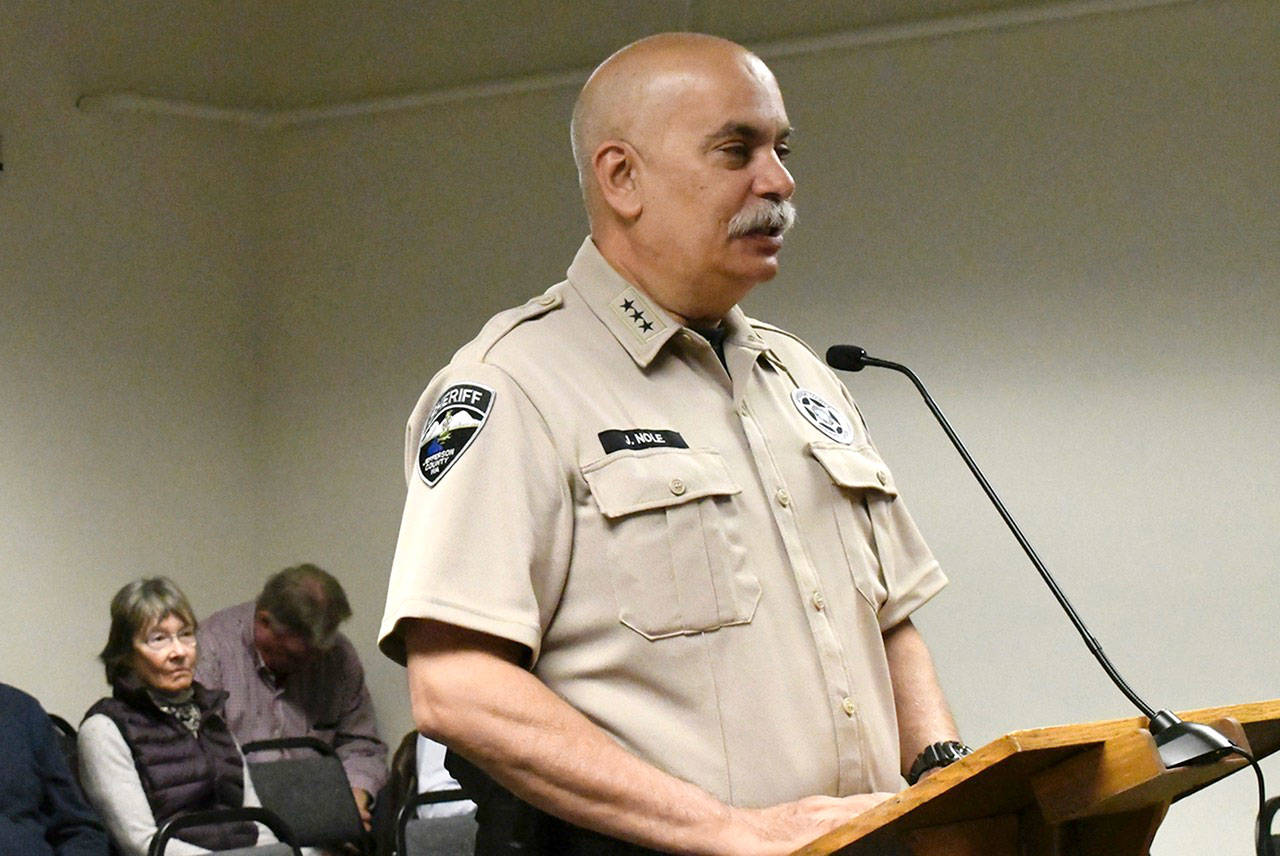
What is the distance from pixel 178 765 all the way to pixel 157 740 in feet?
0.31

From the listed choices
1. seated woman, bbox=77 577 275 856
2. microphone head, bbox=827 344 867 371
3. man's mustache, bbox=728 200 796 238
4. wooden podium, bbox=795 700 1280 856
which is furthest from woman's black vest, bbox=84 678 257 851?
wooden podium, bbox=795 700 1280 856

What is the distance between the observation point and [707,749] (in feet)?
5.04

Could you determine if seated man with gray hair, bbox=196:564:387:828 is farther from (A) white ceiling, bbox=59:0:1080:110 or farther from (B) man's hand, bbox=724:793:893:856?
(B) man's hand, bbox=724:793:893:856

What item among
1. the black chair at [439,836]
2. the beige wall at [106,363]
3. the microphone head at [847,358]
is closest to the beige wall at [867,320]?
the beige wall at [106,363]

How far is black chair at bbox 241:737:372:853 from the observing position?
4.43 m

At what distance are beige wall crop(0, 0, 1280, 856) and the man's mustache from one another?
3303 millimetres

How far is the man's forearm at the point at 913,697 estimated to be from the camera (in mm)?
1795

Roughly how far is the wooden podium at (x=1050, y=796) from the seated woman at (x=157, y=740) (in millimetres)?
3224

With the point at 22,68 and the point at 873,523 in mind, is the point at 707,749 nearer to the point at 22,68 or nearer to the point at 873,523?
the point at 873,523

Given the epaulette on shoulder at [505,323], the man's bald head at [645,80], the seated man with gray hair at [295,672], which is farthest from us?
the seated man with gray hair at [295,672]

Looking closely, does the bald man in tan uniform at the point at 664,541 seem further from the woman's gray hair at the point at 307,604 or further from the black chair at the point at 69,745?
the woman's gray hair at the point at 307,604

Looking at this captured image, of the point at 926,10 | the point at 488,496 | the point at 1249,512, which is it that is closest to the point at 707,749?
the point at 488,496

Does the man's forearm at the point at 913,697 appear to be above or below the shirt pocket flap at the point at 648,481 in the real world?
below

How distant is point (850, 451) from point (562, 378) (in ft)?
1.25
